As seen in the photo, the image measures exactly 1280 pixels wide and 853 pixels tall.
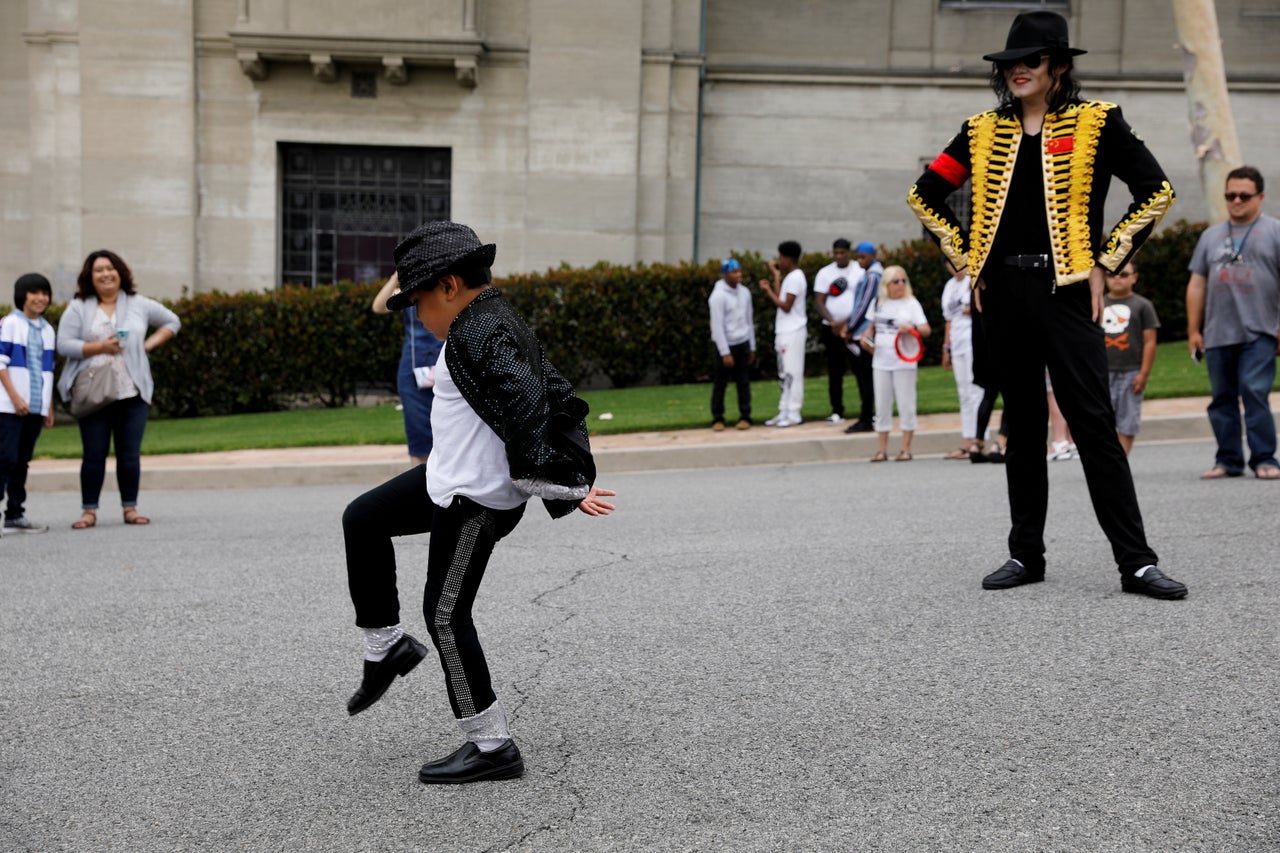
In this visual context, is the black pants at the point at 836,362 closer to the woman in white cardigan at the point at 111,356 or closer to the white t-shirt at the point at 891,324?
the white t-shirt at the point at 891,324

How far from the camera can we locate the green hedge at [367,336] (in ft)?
63.7

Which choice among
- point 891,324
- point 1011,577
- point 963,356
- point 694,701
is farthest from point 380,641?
point 963,356

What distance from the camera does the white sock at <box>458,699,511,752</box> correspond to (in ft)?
13.6

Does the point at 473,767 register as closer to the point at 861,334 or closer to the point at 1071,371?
the point at 1071,371

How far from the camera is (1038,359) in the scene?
620 cm

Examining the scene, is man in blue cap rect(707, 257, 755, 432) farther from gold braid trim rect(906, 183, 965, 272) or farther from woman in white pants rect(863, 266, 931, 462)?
gold braid trim rect(906, 183, 965, 272)

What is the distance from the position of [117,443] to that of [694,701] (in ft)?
22.7

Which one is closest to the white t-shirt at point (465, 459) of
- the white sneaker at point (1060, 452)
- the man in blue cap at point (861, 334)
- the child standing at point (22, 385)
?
the child standing at point (22, 385)

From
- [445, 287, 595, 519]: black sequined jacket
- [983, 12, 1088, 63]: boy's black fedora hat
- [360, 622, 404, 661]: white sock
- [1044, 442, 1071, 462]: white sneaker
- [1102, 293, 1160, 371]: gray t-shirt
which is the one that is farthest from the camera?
[1044, 442, 1071, 462]: white sneaker

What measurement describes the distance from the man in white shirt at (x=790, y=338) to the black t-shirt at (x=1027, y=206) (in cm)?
904

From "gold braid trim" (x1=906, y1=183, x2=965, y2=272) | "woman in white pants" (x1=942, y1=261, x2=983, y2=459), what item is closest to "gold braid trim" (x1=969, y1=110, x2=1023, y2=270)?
"gold braid trim" (x1=906, y1=183, x2=965, y2=272)

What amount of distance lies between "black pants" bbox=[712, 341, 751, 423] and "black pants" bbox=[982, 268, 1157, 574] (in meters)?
9.13

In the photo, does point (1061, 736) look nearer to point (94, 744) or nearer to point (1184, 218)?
point (94, 744)

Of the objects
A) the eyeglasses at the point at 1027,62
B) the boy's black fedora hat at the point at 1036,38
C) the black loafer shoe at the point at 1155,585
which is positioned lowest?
the black loafer shoe at the point at 1155,585
